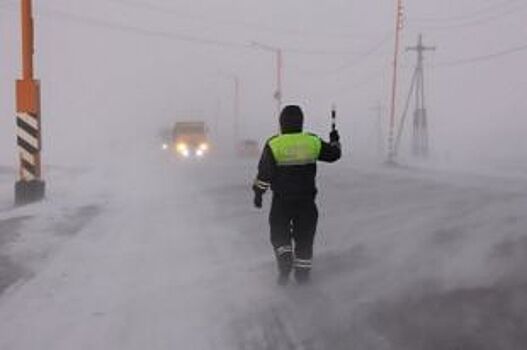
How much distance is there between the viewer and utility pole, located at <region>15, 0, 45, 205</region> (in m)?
19.8

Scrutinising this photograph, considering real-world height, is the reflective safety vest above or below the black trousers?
above

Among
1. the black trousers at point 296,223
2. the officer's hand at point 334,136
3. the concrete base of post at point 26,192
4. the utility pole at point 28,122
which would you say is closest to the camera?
the black trousers at point 296,223

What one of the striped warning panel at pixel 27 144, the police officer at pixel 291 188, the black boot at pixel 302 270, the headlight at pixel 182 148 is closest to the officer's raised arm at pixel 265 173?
the police officer at pixel 291 188

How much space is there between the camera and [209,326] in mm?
7402

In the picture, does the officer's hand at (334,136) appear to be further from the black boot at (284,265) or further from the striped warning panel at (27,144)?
the striped warning panel at (27,144)

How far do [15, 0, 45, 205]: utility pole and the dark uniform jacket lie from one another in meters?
11.3

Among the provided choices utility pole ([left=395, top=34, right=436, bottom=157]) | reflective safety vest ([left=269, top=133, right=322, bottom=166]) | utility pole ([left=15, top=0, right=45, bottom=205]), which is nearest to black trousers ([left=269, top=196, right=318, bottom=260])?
reflective safety vest ([left=269, top=133, right=322, bottom=166])

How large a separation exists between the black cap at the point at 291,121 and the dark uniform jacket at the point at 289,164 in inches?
2.8

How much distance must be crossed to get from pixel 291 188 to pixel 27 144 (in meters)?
11.8

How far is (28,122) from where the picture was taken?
19844 millimetres

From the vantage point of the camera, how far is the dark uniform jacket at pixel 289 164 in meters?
9.36

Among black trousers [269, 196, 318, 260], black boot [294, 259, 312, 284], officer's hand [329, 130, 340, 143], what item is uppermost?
officer's hand [329, 130, 340, 143]

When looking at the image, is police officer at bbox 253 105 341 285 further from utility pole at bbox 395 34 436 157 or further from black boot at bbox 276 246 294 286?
utility pole at bbox 395 34 436 157

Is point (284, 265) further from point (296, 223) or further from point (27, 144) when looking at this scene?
point (27, 144)
